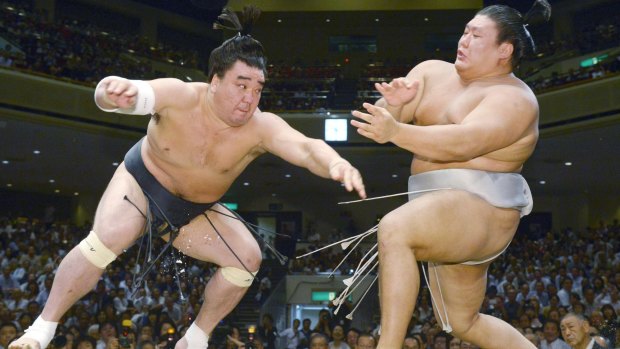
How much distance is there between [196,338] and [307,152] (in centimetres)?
84

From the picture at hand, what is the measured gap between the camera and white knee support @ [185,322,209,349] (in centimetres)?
259

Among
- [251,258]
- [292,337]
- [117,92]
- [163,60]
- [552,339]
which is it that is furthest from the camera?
[163,60]

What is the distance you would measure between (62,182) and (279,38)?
209 inches

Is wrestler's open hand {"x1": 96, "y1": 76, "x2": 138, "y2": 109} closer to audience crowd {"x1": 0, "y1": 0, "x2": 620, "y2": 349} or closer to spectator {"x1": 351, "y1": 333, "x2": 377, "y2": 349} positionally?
audience crowd {"x1": 0, "y1": 0, "x2": 620, "y2": 349}

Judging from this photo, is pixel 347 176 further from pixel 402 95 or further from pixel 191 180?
pixel 191 180

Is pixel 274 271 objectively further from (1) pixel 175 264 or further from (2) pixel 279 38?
(1) pixel 175 264

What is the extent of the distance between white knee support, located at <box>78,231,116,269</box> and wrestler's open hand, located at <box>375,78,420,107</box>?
986 mm

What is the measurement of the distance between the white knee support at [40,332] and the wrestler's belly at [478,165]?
3.95ft

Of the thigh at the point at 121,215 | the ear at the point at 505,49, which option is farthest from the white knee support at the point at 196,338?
the ear at the point at 505,49

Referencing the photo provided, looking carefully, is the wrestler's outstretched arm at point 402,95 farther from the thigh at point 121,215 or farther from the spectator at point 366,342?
the spectator at point 366,342

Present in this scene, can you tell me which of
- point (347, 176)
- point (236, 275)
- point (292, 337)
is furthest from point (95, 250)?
point (292, 337)

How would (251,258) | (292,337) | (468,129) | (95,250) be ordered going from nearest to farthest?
(468,129)
(95,250)
(251,258)
(292,337)

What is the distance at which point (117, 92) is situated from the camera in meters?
2.06

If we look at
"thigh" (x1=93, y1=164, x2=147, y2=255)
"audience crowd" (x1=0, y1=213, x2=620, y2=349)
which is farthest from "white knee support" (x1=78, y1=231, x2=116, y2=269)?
"audience crowd" (x1=0, y1=213, x2=620, y2=349)
